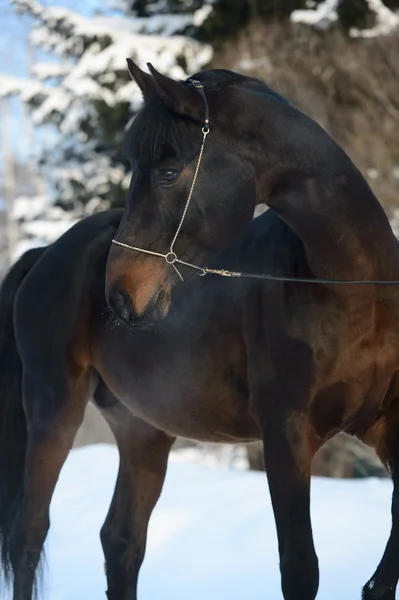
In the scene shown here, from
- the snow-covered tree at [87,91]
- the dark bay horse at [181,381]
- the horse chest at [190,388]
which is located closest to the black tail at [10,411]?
the dark bay horse at [181,381]

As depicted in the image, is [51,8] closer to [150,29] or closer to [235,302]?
[150,29]

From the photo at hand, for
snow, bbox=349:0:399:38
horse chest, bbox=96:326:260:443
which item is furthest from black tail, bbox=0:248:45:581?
snow, bbox=349:0:399:38

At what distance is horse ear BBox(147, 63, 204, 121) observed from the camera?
8.54ft

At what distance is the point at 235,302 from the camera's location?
124 inches

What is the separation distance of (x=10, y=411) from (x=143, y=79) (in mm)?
2048

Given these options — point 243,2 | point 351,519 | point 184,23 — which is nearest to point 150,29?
point 184,23

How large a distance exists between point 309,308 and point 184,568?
8.77ft

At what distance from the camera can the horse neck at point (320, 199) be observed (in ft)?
9.30

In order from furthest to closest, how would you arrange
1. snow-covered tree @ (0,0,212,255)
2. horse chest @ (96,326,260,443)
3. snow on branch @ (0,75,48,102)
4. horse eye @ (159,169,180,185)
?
snow on branch @ (0,75,48,102) → snow-covered tree @ (0,0,212,255) → horse chest @ (96,326,260,443) → horse eye @ (159,169,180,185)

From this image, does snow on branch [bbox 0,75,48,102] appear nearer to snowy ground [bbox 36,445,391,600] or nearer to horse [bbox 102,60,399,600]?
snowy ground [bbox 36,445,391,600]

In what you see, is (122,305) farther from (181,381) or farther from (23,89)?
(23,89)

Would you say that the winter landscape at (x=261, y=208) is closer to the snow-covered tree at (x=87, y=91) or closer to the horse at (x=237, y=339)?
the snow-covered tree at (x=87, y=91)

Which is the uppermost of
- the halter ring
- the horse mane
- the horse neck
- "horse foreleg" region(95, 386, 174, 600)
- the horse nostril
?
the horse mane

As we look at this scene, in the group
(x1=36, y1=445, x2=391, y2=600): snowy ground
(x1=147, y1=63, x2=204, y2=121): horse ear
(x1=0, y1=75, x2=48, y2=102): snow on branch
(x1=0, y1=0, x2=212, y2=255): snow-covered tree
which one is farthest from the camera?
(x1=0, y1=75, x2=48, y2=102): snow on branch
